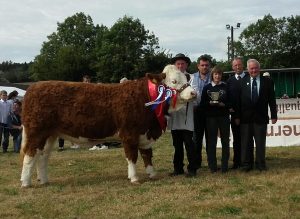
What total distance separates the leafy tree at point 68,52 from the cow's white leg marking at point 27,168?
58.1 meters

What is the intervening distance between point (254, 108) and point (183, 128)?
1409 mm

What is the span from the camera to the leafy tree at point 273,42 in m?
56.8

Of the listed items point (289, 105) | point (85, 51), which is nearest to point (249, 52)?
point (85, 51)

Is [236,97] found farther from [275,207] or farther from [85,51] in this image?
[85,51]

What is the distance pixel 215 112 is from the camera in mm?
9047

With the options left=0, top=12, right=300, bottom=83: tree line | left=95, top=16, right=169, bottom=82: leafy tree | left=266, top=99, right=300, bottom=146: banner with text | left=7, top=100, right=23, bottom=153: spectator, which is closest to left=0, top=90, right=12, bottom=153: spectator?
left=7, top=100, right=23, bottom=153: spectator

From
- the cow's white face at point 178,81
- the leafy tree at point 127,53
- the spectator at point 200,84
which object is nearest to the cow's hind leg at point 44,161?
the cow's white face at point 178,81

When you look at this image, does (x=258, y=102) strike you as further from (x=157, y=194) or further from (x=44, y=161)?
(x=44, y=161)

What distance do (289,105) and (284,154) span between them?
407 centimetres

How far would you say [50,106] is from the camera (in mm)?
8422

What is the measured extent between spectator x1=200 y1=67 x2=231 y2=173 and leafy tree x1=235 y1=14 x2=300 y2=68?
159ft

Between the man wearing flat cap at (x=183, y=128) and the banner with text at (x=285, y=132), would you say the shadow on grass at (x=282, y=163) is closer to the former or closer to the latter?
the man wearing flat cap at (x=183, y=128)

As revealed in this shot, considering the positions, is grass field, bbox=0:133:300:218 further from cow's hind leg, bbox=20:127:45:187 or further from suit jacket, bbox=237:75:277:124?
suit jacket, bbox=237:75:277:124

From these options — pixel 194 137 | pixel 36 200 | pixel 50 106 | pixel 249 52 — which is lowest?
pixel 36 200
